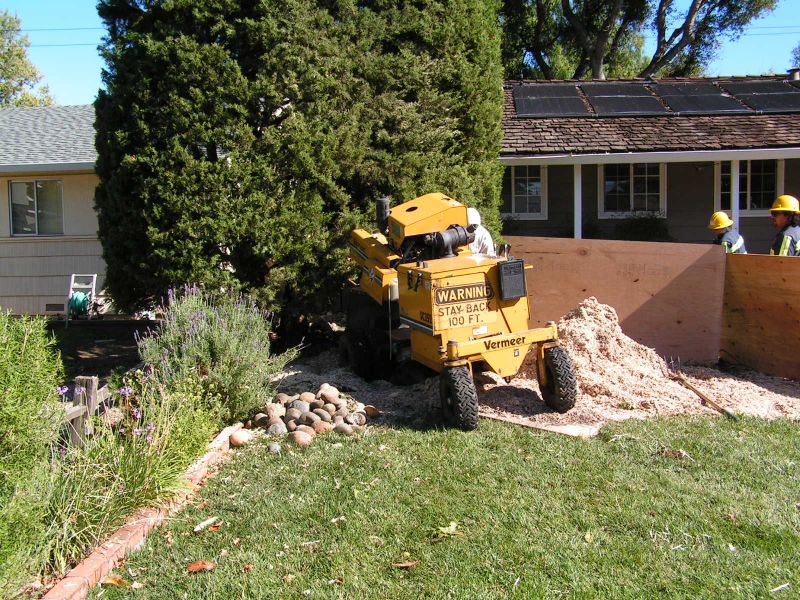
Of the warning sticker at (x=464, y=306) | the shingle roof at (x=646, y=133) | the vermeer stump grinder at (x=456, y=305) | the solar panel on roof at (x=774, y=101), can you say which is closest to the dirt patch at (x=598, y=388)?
the vermeer stump grinder at (x=456, y=305)

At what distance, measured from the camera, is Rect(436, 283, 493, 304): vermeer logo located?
597cm

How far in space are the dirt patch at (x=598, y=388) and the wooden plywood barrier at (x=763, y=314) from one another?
0.23 metres

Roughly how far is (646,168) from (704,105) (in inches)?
64.8

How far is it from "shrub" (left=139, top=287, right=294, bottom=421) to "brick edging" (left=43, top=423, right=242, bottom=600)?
876mm

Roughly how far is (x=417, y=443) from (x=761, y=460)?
8.05 feet

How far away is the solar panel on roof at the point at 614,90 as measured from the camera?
15.4m

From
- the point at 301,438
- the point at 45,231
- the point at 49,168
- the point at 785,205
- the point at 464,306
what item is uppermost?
the point at 49,168

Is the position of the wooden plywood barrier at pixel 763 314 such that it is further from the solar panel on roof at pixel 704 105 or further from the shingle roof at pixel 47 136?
the shingle roof at pixel 47 136

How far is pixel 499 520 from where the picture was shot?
4270mm

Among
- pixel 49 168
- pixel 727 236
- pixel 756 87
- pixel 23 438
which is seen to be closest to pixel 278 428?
pixel 23 438

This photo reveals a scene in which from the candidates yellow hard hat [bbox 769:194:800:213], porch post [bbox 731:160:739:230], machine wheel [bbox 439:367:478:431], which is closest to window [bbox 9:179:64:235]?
machine wheel [bbox 439:367:478:431]

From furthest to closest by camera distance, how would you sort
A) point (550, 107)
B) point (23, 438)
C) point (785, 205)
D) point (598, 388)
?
point (550, 107), point (785, 205), point (598, 388), point (23, 438)

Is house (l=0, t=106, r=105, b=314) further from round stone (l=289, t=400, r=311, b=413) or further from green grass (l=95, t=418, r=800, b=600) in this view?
green grass (l=95, t=418, r=800, b=600)

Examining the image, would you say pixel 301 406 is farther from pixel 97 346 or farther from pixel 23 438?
pixel 97 346
